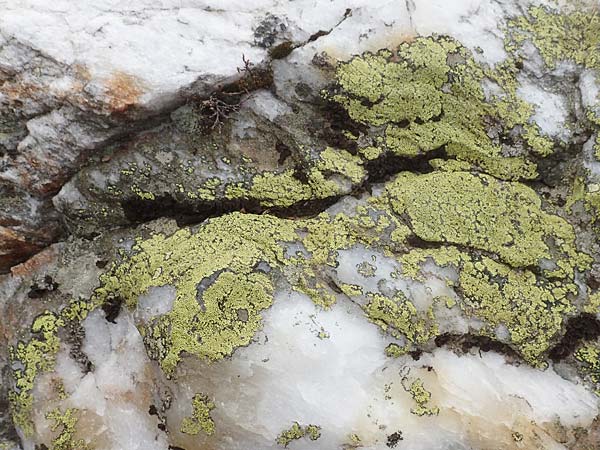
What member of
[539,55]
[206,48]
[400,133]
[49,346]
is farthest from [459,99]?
[49,346]

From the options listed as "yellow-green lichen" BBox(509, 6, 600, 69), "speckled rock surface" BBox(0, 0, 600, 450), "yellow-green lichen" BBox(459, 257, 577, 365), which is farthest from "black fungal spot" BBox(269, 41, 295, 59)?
"yellow-green lichen" BBox(459, 257, 577, 365)

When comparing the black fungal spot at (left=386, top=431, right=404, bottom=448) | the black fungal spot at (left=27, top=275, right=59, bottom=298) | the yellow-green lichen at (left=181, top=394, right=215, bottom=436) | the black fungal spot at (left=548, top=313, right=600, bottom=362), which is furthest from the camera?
A: the black fungal spot at (left=27, top=275, right=59, bottom=298)

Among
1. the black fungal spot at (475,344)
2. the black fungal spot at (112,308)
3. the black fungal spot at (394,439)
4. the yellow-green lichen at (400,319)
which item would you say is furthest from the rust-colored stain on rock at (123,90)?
the black fungal spot at (394,439)

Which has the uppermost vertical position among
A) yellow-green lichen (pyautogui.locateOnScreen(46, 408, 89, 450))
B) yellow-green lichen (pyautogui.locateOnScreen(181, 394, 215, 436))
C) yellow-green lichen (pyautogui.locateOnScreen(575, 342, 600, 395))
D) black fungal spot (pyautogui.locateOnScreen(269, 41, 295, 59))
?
black fungal spot (pyautogui.locateOnScreen(269, 41, 295, 59))

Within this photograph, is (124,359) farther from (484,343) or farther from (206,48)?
(484,343)

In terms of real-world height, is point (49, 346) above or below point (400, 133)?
below

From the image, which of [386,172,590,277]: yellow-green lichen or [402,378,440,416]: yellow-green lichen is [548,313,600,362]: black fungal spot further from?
[402,378,440,416]: yellow-green lichen

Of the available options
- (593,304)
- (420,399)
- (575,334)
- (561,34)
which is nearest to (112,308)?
(420,399)
